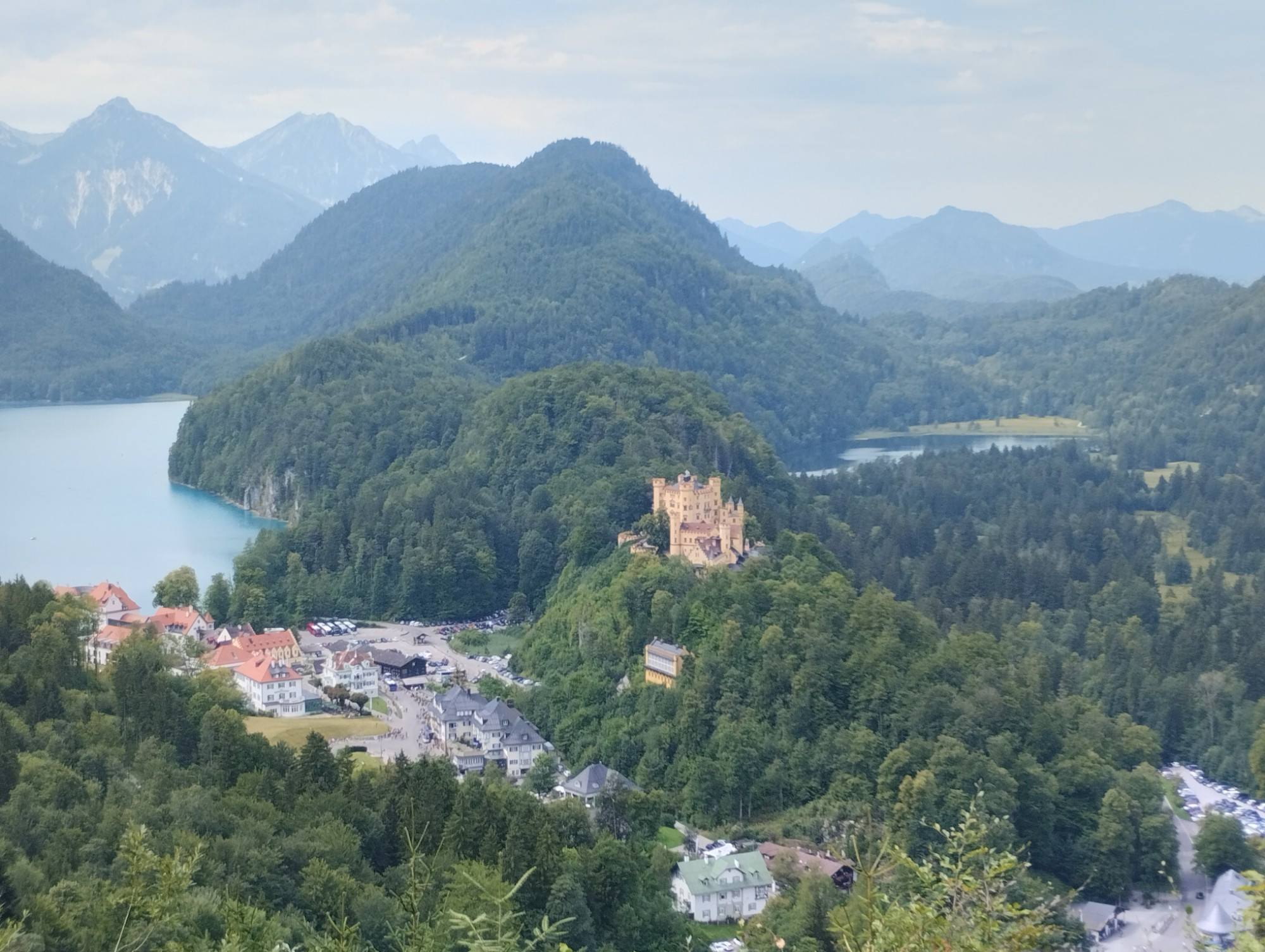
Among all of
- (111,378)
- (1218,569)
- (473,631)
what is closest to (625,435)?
(473,631)

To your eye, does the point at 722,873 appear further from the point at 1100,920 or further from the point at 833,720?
the point at 833,720

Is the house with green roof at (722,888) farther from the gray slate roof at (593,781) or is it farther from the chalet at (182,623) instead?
the chalet at (182,623)

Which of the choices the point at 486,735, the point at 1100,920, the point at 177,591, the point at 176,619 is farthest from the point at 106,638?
the point at 1100,920

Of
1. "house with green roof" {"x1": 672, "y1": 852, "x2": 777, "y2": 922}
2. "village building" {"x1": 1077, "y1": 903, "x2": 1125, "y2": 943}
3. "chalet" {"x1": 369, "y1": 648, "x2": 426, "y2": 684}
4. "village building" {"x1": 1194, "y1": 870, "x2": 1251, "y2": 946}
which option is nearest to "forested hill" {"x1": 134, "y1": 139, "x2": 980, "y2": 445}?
"chalet" {"x1": 369, "y1": 648, "x2": 426, "y2": 684}

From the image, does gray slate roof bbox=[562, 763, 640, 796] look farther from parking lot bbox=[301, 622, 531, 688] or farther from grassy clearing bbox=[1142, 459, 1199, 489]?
grassy clearing bbox=[1142, 459, 1199, 489]

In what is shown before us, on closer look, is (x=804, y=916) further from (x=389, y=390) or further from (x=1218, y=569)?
(x=389, y=390)

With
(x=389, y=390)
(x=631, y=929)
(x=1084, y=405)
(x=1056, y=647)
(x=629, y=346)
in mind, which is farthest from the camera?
(x=1084, y=405)

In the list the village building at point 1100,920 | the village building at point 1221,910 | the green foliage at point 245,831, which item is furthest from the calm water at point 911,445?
the green foliage at point 245,831
